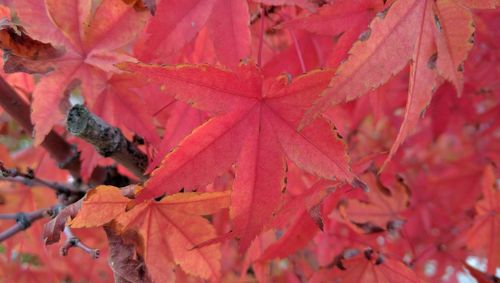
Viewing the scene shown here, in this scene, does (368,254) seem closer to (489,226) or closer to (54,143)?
(489,226)

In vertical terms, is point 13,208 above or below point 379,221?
above

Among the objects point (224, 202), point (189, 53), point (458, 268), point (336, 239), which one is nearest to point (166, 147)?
point (224, 202)

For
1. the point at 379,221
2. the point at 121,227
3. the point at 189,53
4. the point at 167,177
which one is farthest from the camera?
the point at 379,221

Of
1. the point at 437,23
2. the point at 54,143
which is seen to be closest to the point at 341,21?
the point at 437,23

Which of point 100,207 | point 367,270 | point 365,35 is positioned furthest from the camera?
point 367,270

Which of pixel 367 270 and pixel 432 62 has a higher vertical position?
pixel 432 62


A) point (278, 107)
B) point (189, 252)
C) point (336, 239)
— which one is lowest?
point (336, 239)

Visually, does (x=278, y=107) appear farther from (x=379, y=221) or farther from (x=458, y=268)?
(x=458, y=268)
